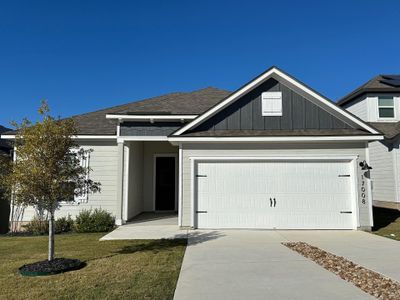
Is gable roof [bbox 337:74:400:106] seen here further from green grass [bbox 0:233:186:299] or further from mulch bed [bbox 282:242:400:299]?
green grass [bbox 0:233:186:299]

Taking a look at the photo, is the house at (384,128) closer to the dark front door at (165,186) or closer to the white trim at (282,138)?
the white trim at (282,138)

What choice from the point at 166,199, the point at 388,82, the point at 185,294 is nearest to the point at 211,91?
the point at 166,199

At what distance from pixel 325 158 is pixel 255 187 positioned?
2.51 meters

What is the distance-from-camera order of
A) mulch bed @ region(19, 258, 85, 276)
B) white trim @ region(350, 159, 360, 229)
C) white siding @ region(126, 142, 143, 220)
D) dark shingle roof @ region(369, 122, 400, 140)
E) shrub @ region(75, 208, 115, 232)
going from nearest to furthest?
mulch bed @ region(19, 258, 85, 276) → white trim @ region(350, 159, 360, 229) → shrub @ region(75, 208, 115, 232) → white siding @ region(126, 142, 143, 220) → dark shingle roof @ region(369, 122, 400, 140)

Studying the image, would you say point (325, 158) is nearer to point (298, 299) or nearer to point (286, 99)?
point (286, 99)

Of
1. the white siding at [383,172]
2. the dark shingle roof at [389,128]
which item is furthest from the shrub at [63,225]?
the white siding at [383,172]

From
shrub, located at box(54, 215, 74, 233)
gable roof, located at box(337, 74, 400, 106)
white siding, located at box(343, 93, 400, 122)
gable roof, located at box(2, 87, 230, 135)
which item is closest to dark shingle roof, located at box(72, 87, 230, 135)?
gable roof, located at box(2, 87, 230, 135)

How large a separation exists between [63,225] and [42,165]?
18.9 feet

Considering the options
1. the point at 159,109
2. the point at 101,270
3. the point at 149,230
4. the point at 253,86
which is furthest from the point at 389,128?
the point at 101,270

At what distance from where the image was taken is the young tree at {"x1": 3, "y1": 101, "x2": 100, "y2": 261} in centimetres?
623

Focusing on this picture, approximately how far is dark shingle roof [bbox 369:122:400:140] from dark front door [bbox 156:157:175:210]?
10563 millimetres

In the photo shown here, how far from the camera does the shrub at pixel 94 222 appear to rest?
36.1 ft

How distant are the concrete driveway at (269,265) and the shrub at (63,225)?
4.42 m

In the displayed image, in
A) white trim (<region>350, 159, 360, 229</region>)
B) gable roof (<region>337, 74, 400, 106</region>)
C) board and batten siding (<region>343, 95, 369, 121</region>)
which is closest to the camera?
white trim (<region>350, 159, 360, 229</region>)
